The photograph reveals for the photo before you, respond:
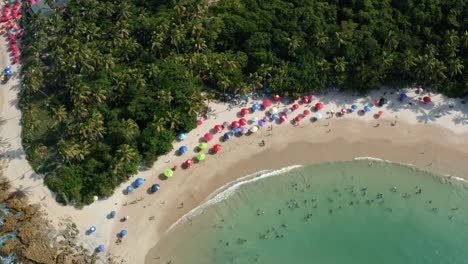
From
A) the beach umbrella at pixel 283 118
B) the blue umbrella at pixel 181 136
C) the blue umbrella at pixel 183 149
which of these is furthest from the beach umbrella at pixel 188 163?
the beach umbrella at pixel 283 118

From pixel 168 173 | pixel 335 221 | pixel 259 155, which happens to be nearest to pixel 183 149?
pixel 168 173

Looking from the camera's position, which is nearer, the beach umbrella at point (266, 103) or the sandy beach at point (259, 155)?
the sandy beach at point (259, 155)

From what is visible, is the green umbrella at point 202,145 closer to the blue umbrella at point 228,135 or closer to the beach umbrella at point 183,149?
the beach umbrella at point 183,149

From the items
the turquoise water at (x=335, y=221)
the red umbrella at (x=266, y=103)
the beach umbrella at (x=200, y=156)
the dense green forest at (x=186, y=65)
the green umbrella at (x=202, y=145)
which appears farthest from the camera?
the red umbrella at (x=266, y=103)

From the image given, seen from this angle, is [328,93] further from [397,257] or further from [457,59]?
[397,257]

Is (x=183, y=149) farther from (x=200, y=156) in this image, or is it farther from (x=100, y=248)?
(x=100, y=248)

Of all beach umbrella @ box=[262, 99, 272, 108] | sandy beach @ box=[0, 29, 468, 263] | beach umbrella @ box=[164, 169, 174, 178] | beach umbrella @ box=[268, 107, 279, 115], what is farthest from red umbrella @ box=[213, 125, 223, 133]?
beach umbrella @ box=[164, 169, 174, 178]

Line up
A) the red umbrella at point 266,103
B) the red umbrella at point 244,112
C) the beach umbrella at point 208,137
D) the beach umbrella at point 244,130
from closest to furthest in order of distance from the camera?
the beach umbrella at point 208,137, the beach umbrella at point 244,130, the red umbrella at point 244,112, the red umbrella at point 266,103

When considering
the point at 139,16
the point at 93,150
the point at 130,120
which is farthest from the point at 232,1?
the point at 93,150
